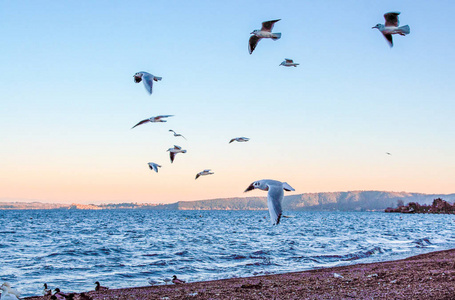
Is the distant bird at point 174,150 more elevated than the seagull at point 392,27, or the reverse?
the seagull at point 392,27

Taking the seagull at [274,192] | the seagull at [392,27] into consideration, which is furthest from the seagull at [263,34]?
the seagull at [274,192]

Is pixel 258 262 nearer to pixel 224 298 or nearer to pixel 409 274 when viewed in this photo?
pixel 409 274

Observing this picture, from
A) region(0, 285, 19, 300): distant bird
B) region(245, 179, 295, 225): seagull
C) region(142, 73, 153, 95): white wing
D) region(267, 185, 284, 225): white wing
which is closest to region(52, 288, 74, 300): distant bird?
region(0, 285, 19, 300): distant bird

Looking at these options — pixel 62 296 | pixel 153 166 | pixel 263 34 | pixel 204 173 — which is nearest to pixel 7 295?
pixel 62 296

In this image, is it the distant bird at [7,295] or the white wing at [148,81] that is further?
the white wing at [148,81]

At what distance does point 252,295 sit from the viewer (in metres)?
10.7

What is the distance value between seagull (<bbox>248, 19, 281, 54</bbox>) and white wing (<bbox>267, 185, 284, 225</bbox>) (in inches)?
162

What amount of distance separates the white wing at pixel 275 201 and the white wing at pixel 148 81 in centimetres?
406

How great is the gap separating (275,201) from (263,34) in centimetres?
467

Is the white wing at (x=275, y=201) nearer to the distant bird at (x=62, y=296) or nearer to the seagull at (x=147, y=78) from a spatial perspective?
the seagull at (x=147, y=78)

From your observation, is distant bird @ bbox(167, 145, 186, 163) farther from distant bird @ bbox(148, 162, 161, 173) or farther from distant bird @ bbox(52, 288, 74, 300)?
distant bird @ bbox(52, 288, 74, 300)

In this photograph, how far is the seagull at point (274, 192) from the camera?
554 cm

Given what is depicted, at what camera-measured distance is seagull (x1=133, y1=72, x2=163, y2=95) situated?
9391mm

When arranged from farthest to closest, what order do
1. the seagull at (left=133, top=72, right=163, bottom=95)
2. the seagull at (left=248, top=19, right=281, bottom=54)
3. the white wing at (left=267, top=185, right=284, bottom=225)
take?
the seagull at (left=133, top=72, right=163, bottom=95) → the seagull at (left=248, top=19, right=281, bottom=54) → the white wing at (left=267, top=185, right=284, bottom=225)
